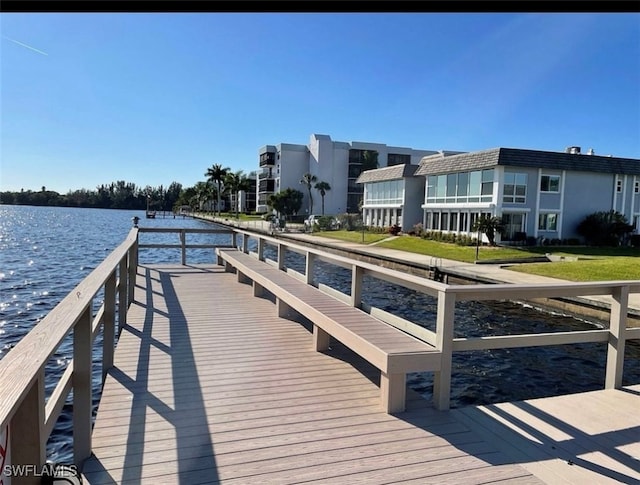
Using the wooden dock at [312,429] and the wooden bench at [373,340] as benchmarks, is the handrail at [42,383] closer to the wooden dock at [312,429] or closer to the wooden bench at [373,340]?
the wooden dock at [312,429]

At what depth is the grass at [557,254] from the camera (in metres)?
14.7

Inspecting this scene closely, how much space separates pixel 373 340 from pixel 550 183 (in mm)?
25486

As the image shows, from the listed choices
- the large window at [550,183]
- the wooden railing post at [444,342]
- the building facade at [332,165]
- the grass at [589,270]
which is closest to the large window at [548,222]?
the large window at [550,183]

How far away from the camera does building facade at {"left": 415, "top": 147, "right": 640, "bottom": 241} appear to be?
24.3m

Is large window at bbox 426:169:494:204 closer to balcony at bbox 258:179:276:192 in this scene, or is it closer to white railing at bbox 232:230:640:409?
white railing at bbox 232:230:640:409

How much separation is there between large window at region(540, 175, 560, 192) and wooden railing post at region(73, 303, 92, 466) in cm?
2654

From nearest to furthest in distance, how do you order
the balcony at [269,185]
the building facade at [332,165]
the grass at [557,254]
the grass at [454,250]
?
the grass at [557,254] → the grass at [454,250] → the building facade at [332,165] → the balcony at [269,185]

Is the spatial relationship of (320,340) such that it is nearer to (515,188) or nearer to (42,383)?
(42,383)

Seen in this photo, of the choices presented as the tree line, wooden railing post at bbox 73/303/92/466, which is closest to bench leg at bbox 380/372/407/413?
wooden railing post at bbox 73/303/92/466

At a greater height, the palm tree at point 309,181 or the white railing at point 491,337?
the palm tree at point 309,181

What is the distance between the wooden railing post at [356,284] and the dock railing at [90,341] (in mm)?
10

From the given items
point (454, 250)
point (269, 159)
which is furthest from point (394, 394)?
point (269, 159)

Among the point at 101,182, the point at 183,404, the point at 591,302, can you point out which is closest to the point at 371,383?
the point at 183,404

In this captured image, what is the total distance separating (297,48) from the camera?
11.3 ft
